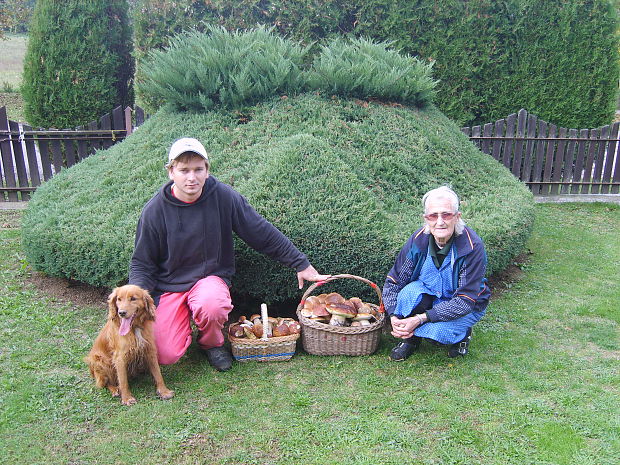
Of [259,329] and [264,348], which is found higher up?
[259,329]

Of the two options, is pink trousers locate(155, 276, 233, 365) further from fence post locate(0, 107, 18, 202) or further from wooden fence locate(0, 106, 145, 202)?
fence post locate(0, 107, 18, 202)

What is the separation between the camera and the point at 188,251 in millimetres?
3809

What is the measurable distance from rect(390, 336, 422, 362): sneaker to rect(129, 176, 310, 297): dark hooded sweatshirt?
914 mm

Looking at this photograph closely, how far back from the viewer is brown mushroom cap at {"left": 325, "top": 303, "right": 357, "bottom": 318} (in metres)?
3.88

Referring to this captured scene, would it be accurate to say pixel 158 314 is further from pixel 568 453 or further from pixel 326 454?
pixel 568 453

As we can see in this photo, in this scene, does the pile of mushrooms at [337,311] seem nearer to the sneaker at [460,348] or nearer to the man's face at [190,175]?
the sneaker at [460,348]

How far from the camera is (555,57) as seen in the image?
30.3 ft

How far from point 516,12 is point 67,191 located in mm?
7651

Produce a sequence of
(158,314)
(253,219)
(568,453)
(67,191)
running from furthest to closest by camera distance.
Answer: (67,191)
(253,219)
(158,314)
(568,453)

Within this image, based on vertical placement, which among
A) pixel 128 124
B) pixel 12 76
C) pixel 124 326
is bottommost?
pixel 124 326

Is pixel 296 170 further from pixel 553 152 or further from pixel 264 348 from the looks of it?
pixel 553 152

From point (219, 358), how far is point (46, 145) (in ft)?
20.8

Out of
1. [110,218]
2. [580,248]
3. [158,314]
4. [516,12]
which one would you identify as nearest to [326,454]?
[158,314]

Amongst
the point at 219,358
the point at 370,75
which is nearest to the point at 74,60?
the point at 370,75
